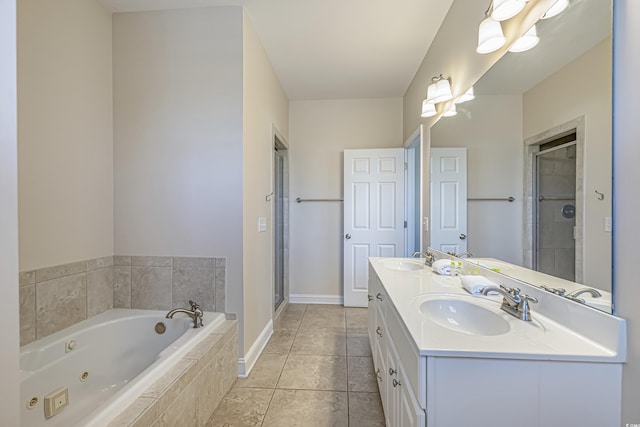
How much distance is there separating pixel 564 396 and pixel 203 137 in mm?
2192

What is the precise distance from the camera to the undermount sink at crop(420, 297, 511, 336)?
1099 mm

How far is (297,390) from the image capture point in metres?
1.78

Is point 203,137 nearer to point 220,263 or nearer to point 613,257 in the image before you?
point 220,263

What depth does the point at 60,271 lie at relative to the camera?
1.64 m

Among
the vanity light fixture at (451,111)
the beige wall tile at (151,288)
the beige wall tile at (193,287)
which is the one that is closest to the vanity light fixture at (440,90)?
the vanity light fixture at (451,111)

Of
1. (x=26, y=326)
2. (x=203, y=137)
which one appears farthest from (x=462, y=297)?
(x=26, y=326)

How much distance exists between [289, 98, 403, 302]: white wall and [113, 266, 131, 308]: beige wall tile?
1.88 metres

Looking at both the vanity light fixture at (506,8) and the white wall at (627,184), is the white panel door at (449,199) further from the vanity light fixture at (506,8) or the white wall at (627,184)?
the white wall at (627,184)

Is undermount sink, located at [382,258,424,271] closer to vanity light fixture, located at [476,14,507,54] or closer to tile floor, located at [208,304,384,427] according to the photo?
tile floor, located at [208,304,384,427]

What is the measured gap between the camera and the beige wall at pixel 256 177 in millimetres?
2016

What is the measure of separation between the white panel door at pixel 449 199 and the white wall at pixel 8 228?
1.97m

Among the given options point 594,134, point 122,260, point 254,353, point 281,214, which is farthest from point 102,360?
point 594,134

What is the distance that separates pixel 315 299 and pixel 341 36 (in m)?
2.89

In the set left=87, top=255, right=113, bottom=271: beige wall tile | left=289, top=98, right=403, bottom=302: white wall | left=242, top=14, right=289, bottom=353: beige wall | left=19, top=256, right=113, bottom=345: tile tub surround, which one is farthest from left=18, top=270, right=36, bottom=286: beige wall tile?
left=289, top=98, right=403, bottom=302: white wall
